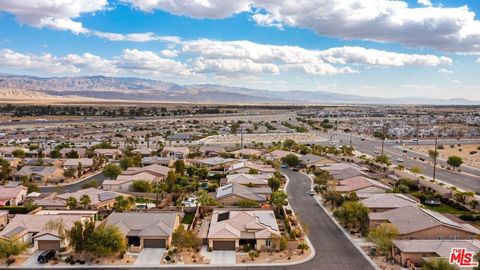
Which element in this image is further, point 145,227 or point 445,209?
point 445,209

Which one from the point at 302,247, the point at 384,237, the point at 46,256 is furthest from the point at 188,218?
the point at 384,237

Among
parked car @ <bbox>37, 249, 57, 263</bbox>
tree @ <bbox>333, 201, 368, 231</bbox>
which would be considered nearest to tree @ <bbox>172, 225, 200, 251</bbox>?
parked car @ <bbox>37, 249, 57, 263</bbox>

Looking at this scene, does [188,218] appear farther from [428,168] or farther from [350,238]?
[428,168]

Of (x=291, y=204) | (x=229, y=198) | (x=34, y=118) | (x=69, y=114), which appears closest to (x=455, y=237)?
(x=291, y=204)

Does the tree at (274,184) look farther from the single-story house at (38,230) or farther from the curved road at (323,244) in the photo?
the single-story house at (38,230)

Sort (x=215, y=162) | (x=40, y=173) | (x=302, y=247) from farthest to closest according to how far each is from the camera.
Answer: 1. (x=215, y=162)
2. (x=40, y=173)
3. (x=302, y=247)

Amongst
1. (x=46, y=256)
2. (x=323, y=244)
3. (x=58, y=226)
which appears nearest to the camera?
(x=46, y=256)

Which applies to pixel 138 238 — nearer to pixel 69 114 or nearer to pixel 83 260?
pixel 83 260

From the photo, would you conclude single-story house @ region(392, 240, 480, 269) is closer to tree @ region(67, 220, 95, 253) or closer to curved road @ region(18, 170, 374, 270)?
curved road @ region(18, 170, 374, 270)
